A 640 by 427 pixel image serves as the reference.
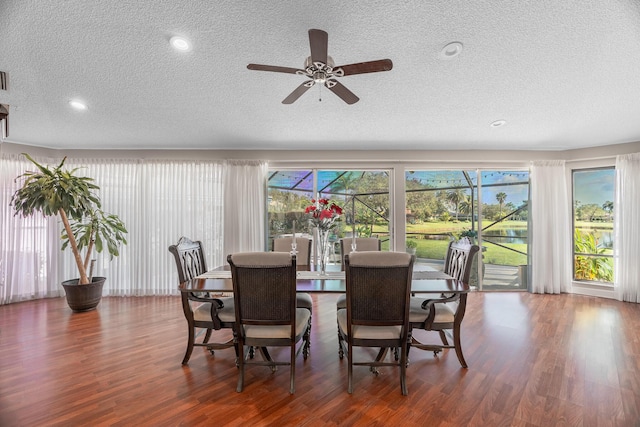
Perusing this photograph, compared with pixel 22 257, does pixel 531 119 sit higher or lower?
higher

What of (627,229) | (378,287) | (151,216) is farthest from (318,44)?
(627,229)

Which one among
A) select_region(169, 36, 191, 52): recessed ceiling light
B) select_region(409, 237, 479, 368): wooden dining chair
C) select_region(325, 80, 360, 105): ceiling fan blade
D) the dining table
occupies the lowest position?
select_region(409, 237, 479, 368): wooden dining chair

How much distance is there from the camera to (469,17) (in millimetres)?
1799

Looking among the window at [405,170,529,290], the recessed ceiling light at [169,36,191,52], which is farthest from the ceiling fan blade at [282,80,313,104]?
the window at [405,170,529,290]

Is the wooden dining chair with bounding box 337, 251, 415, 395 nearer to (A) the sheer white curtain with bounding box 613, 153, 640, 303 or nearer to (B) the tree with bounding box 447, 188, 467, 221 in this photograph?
(B) the tree with bounding box 447, 188, 467, 221

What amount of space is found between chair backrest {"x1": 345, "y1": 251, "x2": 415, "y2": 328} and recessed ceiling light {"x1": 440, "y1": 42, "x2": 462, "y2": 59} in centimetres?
161

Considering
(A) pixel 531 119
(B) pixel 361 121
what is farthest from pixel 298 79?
(A) pixel 531 119

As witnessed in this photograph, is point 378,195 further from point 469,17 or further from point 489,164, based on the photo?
point 469,17

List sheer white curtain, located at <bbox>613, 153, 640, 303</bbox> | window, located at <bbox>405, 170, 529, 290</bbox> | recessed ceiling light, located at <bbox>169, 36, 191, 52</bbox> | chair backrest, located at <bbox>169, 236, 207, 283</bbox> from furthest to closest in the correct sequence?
1. window, located at <bbox>405, 170, 529, 290</bbox>
2. sheer white curtain, located at <bbox>613, 153, 640, 303</bbox>
3. chair backrest, located at <bbox>169, 236, 207, 283</bbox>
4. recessed ceiling light, located at <bbox>169, 36, 191, 52</bbox>

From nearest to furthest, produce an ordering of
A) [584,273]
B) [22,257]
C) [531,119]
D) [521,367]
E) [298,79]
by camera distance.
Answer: [521,367], [298,79], [531,119], [22,257], [584,273]

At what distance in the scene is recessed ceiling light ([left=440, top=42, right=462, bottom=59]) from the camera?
2049 millimetres

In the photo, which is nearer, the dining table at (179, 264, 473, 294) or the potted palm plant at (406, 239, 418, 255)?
the dining table at (179, 264, 473, 294)

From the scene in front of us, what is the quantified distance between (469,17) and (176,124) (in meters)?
3.36

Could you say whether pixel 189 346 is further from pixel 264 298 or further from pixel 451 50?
pixel 451 50
